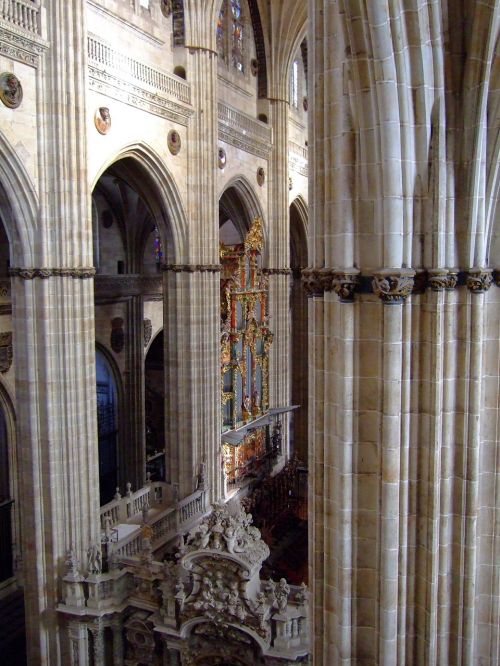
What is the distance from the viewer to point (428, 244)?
473cm

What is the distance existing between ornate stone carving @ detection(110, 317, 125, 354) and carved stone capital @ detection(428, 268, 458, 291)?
14.2 m

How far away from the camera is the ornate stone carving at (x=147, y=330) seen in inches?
745

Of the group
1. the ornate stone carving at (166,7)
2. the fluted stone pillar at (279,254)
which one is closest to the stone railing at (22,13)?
the ornate stone carving at (166,7)

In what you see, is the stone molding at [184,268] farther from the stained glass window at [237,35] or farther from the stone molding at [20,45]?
the stained glass window at [237,35]

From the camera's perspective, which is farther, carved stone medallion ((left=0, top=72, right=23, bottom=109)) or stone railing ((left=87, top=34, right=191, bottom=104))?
stone railing ((left=87, top=34, right=191, bottom=104))

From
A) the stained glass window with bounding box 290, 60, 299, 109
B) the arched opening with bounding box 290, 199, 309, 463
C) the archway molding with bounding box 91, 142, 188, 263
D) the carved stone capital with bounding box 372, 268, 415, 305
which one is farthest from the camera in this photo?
the arched opening with bounding box 290, 199, 309, 463

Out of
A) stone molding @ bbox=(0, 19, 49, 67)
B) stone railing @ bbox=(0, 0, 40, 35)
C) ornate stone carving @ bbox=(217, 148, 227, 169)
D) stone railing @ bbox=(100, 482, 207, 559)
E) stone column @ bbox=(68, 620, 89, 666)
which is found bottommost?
stone column @ bbox=(68, 620, 89, 666)

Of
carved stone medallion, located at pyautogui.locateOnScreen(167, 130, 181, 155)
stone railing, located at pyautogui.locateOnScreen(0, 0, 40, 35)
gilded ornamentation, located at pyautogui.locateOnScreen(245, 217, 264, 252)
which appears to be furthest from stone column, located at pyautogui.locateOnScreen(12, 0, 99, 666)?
gilded ornamentation, located at pyautogui.locateOnScreen(245, 217, 264, 252)

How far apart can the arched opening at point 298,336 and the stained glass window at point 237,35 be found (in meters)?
6.14

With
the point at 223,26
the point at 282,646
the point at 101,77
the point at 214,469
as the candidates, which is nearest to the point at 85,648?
the point at 282,646

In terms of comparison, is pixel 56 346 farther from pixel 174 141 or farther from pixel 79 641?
pixel 174 141

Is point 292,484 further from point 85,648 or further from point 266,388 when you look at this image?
point 85,648

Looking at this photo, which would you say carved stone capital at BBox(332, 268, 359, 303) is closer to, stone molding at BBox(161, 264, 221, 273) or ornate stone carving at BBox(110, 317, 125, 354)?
stone molding at BBox(161, 264, 221, 273)

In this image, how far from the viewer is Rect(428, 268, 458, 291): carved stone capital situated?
15.3 ft
